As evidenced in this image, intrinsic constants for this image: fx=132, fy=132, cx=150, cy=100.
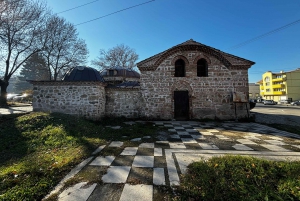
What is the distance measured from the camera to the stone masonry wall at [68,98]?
28.9 feet

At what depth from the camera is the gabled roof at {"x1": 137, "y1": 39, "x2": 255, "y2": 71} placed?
9961mm

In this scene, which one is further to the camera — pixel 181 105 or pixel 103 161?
pixel 181 105

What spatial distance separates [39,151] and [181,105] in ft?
28.2

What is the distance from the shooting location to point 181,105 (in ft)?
33.6

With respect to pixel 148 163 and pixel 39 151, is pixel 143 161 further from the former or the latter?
pixel 39 151

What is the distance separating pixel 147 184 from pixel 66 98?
8.70 metres

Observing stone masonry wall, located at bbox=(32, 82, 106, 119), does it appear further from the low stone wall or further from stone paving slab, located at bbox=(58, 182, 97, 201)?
stone paving slab, located at bbox=(58, 182, 97, 201)

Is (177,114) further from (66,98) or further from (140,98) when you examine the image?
(66,98)

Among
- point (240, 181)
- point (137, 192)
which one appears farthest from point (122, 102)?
point (240, 181)

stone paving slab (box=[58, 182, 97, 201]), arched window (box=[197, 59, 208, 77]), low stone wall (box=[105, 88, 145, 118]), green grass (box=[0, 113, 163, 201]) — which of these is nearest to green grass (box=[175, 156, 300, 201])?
stone paving slab (box=[58, 182, 97, 201])

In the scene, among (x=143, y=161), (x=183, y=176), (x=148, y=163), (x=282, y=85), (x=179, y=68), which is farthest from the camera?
(x=282, y=85)

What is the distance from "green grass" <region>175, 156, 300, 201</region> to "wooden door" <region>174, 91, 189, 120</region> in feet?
23.1

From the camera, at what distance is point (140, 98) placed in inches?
400

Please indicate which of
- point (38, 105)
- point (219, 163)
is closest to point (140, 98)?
point (38, 105)
